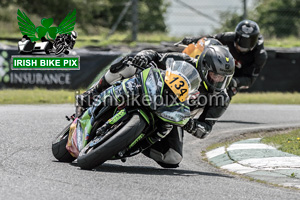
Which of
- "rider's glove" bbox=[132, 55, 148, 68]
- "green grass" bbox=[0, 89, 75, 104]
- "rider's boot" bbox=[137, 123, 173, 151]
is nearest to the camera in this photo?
"rider's boot" bbox=[137, 123, 173, 151]

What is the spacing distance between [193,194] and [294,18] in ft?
46.0

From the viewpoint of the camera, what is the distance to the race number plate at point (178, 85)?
5.62 m

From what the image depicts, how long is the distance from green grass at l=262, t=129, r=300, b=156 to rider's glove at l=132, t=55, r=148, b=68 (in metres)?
2.53

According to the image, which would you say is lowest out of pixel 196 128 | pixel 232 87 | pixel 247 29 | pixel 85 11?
pixel 85 11

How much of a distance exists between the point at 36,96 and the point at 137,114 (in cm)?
816

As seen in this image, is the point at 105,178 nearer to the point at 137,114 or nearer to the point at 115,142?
the point at 115,142

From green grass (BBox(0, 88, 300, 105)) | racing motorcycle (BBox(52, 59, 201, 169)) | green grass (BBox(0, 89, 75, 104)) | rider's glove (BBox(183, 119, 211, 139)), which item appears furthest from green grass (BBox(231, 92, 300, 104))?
racing motorcycle (BBox(52, 59, 201, 169))

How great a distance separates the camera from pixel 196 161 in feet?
24.3

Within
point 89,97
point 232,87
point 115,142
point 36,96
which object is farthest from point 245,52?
point 115,142

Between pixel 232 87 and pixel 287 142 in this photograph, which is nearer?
pixel 287 142

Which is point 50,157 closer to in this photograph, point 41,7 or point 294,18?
point 294,18

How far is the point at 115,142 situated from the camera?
17.6ft

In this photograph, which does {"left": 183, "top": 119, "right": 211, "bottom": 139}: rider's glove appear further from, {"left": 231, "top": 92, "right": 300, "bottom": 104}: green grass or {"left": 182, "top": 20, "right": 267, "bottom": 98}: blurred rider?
{"left": 231, "top": 92, "right": 300, "bottom": 104}: green grass

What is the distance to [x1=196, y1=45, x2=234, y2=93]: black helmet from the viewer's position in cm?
591
